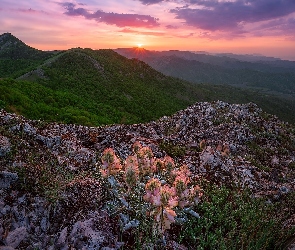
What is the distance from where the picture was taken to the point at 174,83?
4801 inches

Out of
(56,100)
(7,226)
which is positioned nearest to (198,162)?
(7,226)

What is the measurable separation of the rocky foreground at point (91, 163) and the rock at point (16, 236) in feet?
0.07

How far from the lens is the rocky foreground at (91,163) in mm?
7094

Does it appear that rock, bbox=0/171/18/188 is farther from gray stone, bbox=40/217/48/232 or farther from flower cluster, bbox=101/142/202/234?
flower cluster, bbox=101/142/202/234

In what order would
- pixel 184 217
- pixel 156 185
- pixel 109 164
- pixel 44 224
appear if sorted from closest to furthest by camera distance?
pixel 156 185 → pixel 44 224 → pixel 109 164 → pixel 184 217

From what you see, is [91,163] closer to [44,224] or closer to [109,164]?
[109,164]

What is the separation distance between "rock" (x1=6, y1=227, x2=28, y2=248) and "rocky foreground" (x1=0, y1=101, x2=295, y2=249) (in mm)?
22

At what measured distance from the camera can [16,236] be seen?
260 inches

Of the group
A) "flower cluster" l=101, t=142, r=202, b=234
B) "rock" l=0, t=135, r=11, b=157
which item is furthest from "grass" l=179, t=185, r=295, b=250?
"rock" l=0, t=135, r=11, b=157

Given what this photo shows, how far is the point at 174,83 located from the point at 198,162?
361 ft

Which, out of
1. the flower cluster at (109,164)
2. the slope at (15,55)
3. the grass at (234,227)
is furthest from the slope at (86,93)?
the grass at (234,227)

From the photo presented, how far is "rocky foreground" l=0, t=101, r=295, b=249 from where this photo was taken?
279 inches

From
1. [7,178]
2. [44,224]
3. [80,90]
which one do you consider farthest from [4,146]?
[80,90]

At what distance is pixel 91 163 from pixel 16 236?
17.2 feet
